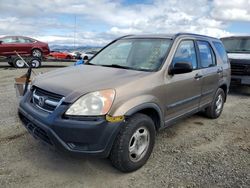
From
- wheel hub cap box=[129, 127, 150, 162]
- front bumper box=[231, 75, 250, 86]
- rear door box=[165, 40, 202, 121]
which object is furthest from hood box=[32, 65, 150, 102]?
front bumper box=[231, 75, 250, 86]

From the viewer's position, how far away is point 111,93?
2.94 m

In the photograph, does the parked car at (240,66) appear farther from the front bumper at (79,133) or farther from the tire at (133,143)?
the front bumper at (79,133)

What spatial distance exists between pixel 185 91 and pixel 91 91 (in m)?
1.78

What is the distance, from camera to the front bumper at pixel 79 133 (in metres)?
2.78

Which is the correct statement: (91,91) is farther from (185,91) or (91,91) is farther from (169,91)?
(185,91)

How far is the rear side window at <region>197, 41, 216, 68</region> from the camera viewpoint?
4.78 m

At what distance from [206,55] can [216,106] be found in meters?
1.23

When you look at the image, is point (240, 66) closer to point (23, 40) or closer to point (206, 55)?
point (206, 55)

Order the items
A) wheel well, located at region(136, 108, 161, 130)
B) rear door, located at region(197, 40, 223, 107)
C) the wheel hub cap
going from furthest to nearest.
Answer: rear door, located at region(197, 40, 223, 107) → wheel well, located at region(136, 108, 161, 130) → the wheel hub cap

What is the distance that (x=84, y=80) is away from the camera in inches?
127

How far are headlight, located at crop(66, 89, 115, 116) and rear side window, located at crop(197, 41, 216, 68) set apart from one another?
2478mm

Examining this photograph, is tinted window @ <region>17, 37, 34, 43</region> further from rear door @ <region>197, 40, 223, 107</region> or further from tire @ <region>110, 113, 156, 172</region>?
tire @ <region>110, 113, 156, 172</region>

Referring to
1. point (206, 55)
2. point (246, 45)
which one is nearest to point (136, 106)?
point (206, 55)

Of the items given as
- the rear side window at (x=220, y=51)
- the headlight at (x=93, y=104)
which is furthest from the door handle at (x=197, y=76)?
the headlight at (x=93, y=104)
